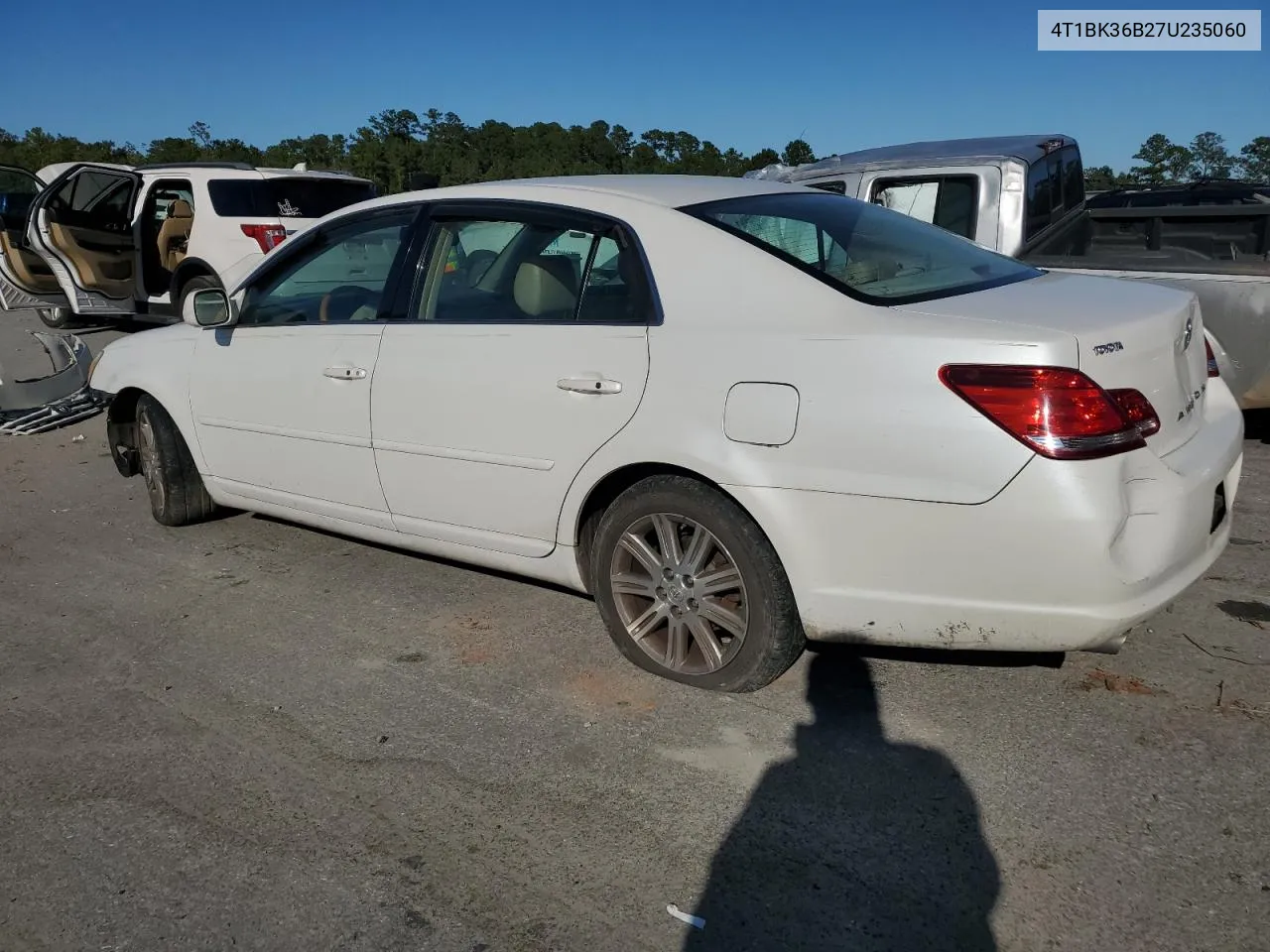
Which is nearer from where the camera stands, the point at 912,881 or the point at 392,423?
the point at 912,881

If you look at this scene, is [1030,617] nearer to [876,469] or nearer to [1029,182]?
[876,469]

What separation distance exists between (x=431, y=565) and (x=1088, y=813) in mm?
2947

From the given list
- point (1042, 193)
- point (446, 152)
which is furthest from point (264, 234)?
point (446, 152)

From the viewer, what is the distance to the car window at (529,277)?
11.6 feet

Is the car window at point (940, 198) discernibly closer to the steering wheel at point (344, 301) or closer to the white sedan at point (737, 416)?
the white sedan at point (737, 416)

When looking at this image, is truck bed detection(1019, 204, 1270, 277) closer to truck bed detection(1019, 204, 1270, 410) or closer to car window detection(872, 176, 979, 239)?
truck bed detection(1019, 204, 1270, 410)

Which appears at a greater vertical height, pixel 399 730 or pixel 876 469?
pixel 876 469

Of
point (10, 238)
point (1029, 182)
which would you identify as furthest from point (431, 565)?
point (10, 238)

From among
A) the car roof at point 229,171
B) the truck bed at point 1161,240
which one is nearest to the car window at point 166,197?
the car roof at point 229,171

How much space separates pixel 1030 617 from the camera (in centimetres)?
285

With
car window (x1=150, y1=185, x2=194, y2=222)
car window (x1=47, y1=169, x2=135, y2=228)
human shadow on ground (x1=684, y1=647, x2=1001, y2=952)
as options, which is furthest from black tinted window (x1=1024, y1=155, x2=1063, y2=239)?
car window (x1=47, y1=169, x2=135, y2=228)

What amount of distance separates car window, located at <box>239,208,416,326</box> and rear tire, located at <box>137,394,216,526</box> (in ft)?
2.90

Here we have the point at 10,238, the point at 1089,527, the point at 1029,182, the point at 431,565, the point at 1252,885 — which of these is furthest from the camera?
the point at 10,238

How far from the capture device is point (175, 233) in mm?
11695
